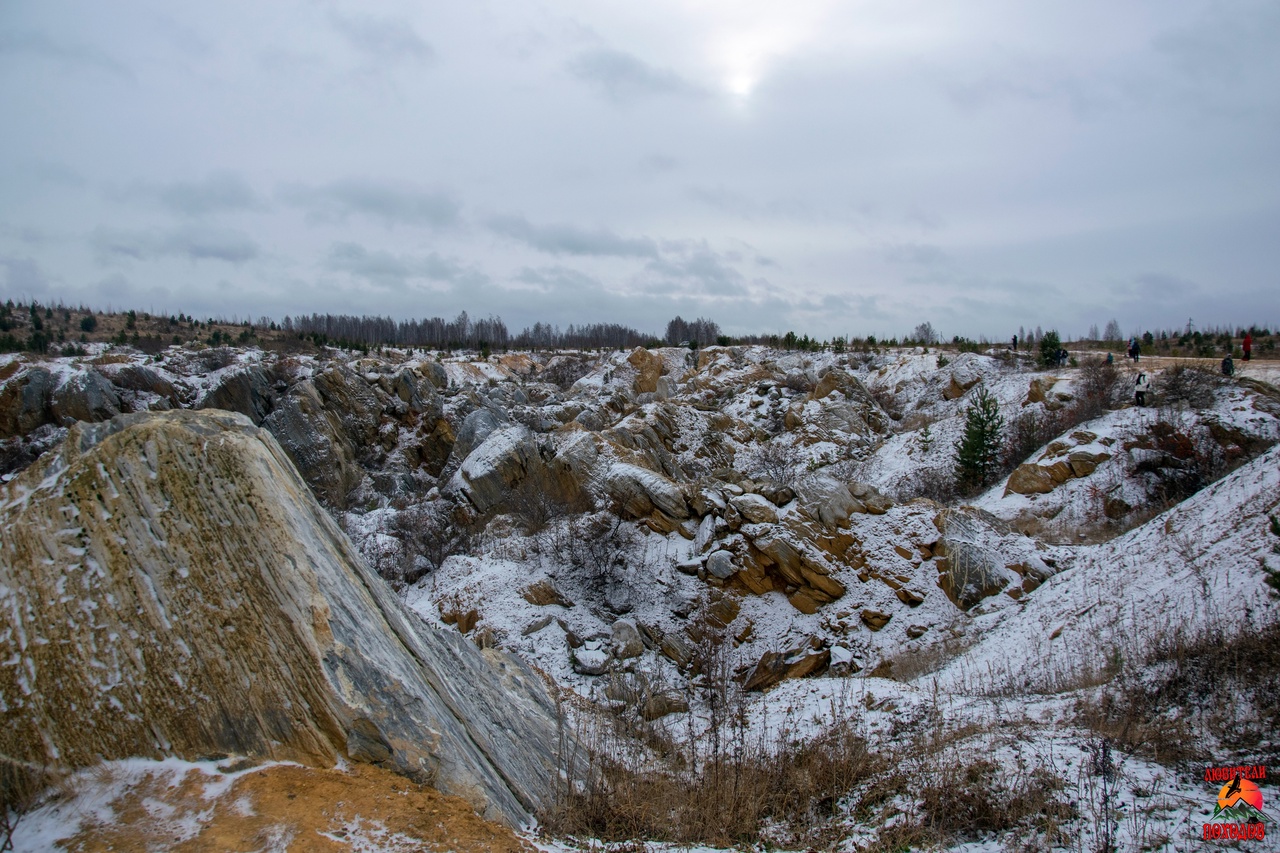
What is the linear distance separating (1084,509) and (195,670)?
1830cm

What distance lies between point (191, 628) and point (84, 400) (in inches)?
1011

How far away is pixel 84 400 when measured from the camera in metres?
22.7

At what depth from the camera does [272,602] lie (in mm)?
4332

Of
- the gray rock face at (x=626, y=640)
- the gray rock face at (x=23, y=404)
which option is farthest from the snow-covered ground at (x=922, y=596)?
the gray rock face at (x=23, y=404)

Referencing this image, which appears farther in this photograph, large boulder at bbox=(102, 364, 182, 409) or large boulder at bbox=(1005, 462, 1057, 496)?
large boulder at bbox=(102, 364, 182, 409)

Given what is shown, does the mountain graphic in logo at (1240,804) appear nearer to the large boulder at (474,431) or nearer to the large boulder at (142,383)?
the large boulder at (474,431)

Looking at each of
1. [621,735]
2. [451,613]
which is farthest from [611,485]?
[621,735]

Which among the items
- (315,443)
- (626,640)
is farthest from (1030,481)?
(315,443)

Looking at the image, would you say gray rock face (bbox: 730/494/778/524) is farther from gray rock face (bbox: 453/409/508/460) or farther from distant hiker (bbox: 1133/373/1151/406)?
distant hiker (bbox: 1133/373/1151/406)

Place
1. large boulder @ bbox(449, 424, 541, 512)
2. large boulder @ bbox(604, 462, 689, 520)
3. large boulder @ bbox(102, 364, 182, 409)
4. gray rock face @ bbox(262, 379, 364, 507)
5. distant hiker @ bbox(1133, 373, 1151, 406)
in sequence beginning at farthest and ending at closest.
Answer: large boulder @ bbox(102, 364, 182, 409), gray rock face @ bbox(262, 379, 364, 507), distant hiker @ bbox(1133, 373, 1151, 406), large boulder @ bbox(449, 424, 541, 512), large boulder @ bbox(604, 462, 689, 520)

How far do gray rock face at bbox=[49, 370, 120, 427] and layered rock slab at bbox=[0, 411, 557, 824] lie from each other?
23.6 meters

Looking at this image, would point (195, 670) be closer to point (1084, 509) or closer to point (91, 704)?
point (91, 704)

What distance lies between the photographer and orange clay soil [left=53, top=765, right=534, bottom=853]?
3363mm

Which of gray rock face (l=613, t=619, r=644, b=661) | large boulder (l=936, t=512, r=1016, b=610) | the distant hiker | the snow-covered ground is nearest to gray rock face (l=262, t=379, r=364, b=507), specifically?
the snow-covered ground
